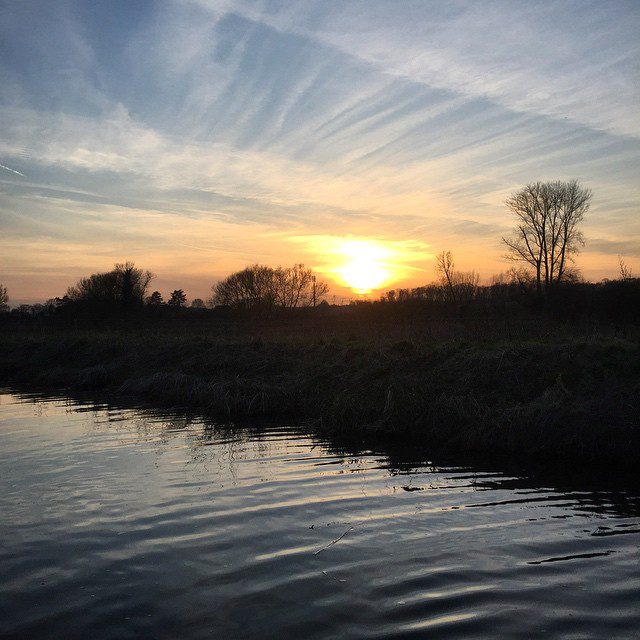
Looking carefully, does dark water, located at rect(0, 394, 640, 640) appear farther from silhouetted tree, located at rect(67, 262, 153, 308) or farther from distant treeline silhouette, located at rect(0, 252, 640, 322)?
silhouetted tree, located at rect(67, 262, 153, 308)

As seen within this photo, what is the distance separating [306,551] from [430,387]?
30.9ft

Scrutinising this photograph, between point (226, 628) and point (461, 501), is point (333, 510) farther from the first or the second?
point (226, 628)

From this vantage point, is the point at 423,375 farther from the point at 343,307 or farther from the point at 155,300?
the point at 155,300

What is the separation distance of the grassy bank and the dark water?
2.27 meters

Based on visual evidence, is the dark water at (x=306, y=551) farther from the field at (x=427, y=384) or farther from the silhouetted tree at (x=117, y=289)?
the silhouetted tree at (x=117, y=289)

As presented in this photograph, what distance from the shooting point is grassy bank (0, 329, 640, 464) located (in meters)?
12.2

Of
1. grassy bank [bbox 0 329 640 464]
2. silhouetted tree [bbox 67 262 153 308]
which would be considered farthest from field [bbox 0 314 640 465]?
silhouetted tree [bbox 67 262 153 308]

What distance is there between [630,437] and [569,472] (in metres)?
1.70

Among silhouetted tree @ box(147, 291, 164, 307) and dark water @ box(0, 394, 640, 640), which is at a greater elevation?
silhouetted tree @ box(147, 291, 164, 307)

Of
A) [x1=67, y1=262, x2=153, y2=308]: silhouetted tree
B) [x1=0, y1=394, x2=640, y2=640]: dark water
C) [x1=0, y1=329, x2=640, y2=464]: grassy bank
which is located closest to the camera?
[x1=0, y1=394, x2=640, y2=640]: dark water

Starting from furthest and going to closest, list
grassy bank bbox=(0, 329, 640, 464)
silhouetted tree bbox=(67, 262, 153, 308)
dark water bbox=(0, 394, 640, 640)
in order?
silhouetted tree bbox=(67, 262, 153, 308)
grassy bank bbox=(0, 329, 640, 464)
dark water bbox=(0, 394, 640, 640)

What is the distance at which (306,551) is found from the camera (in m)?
6.69

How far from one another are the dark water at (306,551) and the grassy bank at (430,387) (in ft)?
7.45

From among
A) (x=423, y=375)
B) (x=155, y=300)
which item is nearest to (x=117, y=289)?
(x=155, y=300)
